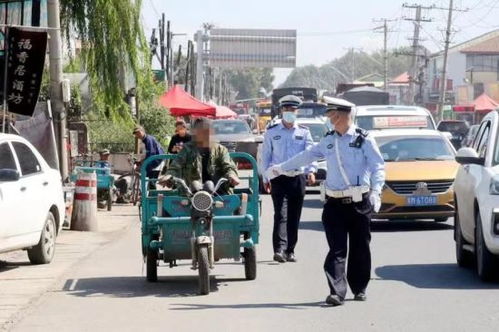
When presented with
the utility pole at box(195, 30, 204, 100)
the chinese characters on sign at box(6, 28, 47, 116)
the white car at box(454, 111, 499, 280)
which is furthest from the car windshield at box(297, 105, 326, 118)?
the white car at box(454, 111, 499, 280)

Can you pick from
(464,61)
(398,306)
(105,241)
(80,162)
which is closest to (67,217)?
(105,241)

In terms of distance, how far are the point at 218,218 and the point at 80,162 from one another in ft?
51.1

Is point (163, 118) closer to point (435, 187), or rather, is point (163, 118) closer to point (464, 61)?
point (435, 187)

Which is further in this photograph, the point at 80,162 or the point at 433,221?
the point at 80,162

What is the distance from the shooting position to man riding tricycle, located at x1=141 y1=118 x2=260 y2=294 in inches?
475

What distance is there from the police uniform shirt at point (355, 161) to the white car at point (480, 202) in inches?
67.2

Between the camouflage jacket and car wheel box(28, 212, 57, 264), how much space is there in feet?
10.2

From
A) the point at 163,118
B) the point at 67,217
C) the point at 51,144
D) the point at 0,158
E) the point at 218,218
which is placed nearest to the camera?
the point at 218,218

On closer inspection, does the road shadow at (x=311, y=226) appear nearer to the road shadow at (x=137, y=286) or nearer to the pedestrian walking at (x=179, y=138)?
the pedestrian walking at (x=179, y=138)

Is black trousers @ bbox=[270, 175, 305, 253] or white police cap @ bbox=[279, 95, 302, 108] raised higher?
white police cap @ bbox=[279, 95, 302, 108]

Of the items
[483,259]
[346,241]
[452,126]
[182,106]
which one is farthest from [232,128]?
[346,241]

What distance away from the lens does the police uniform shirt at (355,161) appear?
11125 millimetres

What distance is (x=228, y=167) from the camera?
1252cm

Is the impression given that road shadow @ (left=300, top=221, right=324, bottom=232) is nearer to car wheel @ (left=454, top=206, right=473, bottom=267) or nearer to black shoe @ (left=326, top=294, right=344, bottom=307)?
car wheel @ (left=454, top=206, right=473, bottom=267)
